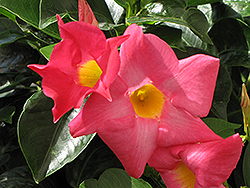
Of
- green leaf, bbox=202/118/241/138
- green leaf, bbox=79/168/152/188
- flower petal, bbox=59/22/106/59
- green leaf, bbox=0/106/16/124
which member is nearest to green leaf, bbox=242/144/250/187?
green leaf, bbox=202/118/241/138

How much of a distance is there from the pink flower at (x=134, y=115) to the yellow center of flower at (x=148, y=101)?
4cm

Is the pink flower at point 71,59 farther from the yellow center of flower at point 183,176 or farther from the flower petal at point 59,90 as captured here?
the yellow center of flower at point 183,176

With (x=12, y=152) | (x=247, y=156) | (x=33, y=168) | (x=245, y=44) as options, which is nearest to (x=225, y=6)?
(x=245, y=44)

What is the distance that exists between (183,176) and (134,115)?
0.12 m

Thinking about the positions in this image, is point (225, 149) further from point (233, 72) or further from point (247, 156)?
point (233, 72)

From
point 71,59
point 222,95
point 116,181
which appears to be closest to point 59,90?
point 71,59

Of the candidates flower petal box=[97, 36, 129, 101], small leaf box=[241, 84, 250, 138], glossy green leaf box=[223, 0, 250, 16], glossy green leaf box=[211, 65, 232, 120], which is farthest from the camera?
glossy green leaf box=[223, 0, 250, 16]

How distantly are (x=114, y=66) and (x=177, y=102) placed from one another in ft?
0.33

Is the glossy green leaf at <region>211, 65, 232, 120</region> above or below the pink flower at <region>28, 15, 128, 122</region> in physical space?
below

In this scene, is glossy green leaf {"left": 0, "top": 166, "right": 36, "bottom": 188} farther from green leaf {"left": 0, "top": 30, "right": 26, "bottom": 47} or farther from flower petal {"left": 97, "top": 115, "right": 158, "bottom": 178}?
flower petal {"left": 97, "top": 115, "right": 158, "bottom": 178}

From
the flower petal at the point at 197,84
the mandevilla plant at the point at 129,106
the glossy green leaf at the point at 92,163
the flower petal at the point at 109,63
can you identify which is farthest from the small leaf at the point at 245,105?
the glossy green leaf at the point at 92,163

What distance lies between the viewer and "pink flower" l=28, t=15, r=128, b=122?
13.9 inches

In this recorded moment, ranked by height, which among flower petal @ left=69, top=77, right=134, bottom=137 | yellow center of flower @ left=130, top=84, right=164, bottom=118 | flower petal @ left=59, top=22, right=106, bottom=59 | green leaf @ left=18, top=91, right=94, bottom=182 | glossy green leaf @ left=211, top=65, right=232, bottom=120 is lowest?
glossy green leaf @ left=211, top=65, right=232, bottom=120

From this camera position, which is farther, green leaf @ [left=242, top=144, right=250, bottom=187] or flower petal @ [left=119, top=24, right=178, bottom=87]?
green leaf @ [left=242, top=144, right=250, bottom=187]
